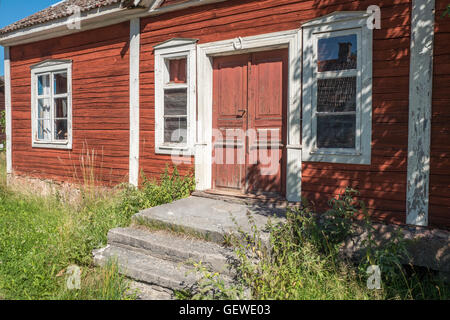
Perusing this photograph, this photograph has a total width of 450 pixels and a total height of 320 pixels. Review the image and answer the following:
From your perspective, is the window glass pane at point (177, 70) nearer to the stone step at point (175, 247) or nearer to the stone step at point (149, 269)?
the stone step at point (175, 247)

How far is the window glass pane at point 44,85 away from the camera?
7824mm

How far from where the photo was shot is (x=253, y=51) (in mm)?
5129

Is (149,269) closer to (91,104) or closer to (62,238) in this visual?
(62,238)

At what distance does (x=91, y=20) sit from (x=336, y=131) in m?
5.21

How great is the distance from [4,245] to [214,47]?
13.3ft

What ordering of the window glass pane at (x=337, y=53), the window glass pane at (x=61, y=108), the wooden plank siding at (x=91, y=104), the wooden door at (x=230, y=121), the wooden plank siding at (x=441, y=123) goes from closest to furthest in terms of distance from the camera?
the wooden plank siding at (x=441, y=123)
the window glass pane at (x=337, y=53)
the wooden door at (x=230, y=121)
the wooden plank siding at (x=91, y=104)
the window glass pane at (x=61, y=108)

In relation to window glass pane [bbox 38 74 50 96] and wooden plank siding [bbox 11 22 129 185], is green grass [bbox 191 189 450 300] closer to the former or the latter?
wooden plank siding [bbox 11 22 129 185]

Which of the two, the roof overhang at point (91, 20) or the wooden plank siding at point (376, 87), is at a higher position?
the roof overhang at point (91, 20)

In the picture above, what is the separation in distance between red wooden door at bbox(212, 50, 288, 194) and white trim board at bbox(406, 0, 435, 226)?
165 cm

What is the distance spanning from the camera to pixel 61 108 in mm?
7641

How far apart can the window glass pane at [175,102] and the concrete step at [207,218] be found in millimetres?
1633

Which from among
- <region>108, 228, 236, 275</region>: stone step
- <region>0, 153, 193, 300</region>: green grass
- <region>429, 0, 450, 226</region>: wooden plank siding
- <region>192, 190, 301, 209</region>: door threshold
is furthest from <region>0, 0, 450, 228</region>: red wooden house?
<region>108, 228, 236, 275</region>: stone step

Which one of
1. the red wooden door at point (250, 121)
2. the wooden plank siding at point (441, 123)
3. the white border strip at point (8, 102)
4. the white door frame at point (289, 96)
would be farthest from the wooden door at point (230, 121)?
the white border strip at point (8, 102)

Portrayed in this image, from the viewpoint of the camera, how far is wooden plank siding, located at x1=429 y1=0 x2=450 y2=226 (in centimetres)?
381
